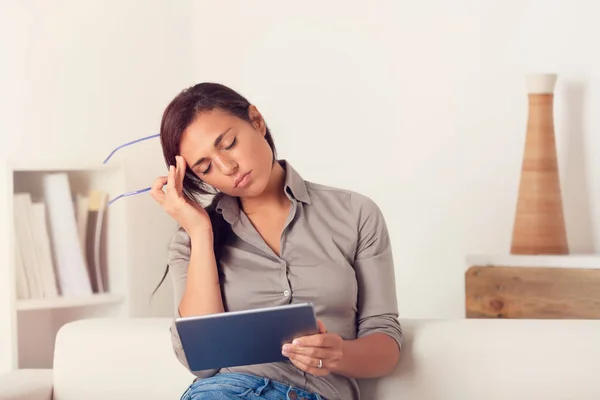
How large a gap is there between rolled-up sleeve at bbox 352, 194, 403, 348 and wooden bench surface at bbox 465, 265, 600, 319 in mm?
991

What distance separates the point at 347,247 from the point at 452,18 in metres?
1.63

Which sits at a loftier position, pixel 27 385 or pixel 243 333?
pixel 243 333

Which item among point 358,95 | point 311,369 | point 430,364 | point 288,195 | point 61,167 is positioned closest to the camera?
point 311,369

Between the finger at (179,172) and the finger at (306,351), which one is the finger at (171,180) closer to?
the finger at (179,172)

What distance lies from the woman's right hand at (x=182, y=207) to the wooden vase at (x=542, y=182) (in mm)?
1351

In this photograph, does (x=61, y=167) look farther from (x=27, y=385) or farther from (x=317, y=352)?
(x=317, y=352)

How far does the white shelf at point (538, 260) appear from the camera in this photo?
284 centimetres

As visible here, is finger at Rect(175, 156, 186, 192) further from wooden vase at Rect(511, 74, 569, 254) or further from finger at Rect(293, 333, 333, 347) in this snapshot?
wooden vase at Rect(511, 74, 569, 254)

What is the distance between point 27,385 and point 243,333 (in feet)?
2.47

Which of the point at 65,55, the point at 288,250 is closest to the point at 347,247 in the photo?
the point at 288,250

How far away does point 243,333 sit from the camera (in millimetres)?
1678

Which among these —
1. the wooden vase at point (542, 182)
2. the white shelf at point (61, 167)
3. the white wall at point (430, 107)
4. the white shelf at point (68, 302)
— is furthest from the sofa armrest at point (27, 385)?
the white wall at point (430, 107)

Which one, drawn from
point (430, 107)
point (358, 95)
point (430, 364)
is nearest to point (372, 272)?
point (430, 364)

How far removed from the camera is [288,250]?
2027 millimetres
